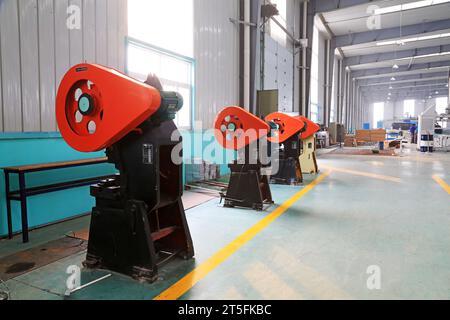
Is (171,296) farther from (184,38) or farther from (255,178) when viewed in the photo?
(184,38)

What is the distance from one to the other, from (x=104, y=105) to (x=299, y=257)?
81.2 inches

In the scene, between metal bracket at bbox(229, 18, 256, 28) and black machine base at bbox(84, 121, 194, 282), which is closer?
black machine base at bbox(84, 121, 194, 282)

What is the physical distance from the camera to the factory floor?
231cm

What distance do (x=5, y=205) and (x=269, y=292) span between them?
9.46ft

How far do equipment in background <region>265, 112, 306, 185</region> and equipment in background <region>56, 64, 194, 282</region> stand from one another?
381 cm

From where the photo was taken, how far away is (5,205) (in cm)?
342

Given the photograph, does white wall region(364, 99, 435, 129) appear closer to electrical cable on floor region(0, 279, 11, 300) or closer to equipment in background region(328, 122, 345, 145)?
equipment in background region(328, 122, 345, 145)

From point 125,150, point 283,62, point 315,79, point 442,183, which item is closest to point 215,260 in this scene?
point 125,150

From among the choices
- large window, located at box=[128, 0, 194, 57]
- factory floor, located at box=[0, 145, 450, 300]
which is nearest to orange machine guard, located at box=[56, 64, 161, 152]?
factory floor, located at box=[0, 145, 450, 300]

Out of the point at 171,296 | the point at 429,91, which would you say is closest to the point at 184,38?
the point at 171,296

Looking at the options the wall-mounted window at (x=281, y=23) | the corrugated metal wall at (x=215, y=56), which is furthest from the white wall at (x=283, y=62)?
the corrugated metal wall at (x=215, y=56)

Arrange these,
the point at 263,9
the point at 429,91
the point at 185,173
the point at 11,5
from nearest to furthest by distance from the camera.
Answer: the point at 11,5
the point at 185,173
the point at 263,9
the point at 429,91

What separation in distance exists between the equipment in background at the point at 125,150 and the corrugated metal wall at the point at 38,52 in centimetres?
135

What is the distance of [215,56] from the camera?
295 inches
